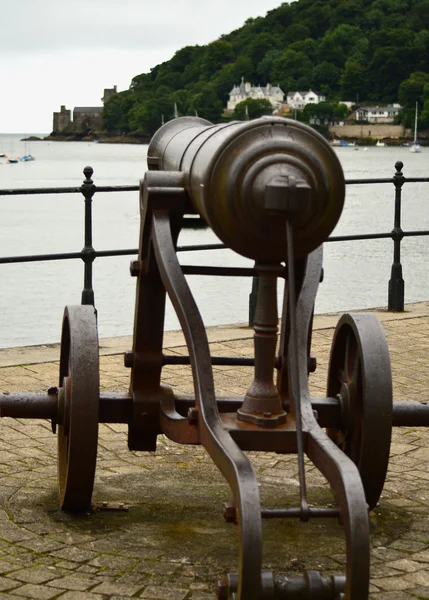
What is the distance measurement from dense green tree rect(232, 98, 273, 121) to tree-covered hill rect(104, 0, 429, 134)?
222 centimetres

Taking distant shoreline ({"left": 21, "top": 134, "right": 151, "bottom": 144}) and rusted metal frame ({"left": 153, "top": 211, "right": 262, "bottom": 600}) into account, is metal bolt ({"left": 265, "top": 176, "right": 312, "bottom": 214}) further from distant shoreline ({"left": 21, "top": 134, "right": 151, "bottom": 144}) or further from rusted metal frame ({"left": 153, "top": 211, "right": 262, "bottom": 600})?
distant shoreline ({"left": 21, "top": 134, "right": 151, "bottom": 144})

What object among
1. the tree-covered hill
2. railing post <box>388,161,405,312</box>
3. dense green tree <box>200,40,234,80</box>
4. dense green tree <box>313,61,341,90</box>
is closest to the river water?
railing post <box>388,161,405,312</box>

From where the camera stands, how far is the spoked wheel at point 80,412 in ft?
13.8

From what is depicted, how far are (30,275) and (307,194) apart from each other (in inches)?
979

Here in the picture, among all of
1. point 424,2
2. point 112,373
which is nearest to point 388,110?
point 424,2

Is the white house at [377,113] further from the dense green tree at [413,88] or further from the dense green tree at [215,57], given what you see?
the dense green tree at [215,57]

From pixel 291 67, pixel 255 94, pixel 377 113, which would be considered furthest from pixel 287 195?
pixel 377 113

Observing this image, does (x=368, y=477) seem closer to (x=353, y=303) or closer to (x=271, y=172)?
(x=271, y=172)

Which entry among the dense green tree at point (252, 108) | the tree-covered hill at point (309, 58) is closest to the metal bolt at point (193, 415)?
the tree-covered hill at point (309, 58)

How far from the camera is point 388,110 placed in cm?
13825

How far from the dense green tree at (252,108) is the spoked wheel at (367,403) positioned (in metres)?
101

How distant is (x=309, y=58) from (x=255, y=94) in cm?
965

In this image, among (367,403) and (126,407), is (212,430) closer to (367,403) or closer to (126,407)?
(367,403)

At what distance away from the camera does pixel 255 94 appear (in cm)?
13100
